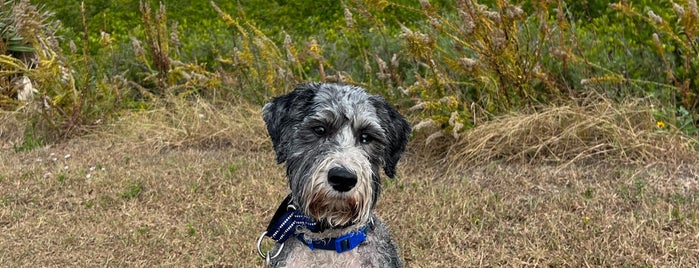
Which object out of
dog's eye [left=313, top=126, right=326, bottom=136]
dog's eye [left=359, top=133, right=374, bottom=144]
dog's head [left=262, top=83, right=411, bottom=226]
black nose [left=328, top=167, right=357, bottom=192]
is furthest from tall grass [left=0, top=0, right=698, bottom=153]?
black nose [left=328, top=167, right=357, bottom=192]

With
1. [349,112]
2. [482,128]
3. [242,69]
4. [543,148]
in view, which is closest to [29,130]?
[242,69]

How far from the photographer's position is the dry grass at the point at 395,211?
5590 mm

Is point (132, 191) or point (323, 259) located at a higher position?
point (323, 259)

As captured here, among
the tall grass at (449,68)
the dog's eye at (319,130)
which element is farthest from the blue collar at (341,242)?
the tall grass at (449,68)

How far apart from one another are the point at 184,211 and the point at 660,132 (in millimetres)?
4602

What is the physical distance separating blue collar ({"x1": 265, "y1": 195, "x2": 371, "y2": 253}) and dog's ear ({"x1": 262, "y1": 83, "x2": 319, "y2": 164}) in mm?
299

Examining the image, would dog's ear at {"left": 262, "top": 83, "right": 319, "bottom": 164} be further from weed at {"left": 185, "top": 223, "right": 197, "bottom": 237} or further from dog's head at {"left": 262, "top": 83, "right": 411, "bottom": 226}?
weed at {"left": 185, "top": 223, "right": 197, "bottom": 237}

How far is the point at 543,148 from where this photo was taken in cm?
738

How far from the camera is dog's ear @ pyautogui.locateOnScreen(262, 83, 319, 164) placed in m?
3.96

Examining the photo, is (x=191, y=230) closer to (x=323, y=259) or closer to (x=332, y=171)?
(x=323, y=259)

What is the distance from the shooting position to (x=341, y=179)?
3457mm

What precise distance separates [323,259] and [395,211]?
2602mm

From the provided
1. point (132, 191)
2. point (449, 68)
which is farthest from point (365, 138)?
point (449, 68)

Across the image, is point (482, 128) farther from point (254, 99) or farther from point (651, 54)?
point (254, 99)
